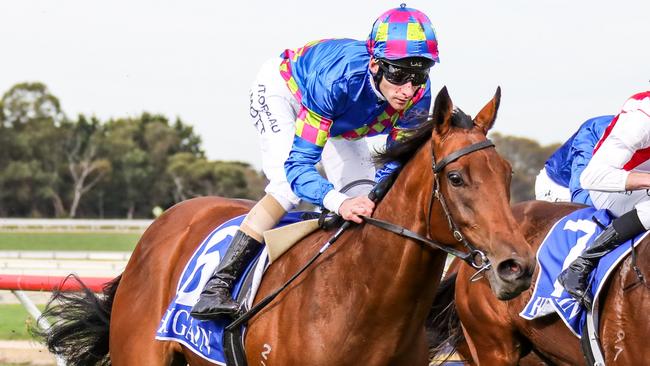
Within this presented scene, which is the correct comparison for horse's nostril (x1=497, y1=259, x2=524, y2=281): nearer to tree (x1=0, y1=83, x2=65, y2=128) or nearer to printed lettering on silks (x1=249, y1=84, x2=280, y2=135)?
printed lettering on silks (x1=249, y1=84, x2=280, y2=135)

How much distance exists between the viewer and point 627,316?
455cm

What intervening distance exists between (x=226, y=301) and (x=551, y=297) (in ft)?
5.99

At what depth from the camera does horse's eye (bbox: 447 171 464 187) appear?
323cm

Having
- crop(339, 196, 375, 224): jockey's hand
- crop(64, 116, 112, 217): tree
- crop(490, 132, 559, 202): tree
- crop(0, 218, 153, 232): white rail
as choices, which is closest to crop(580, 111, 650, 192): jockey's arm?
crop(339, 196, 375, 224): jockey's hand

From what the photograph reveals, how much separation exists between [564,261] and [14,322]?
6.82 m

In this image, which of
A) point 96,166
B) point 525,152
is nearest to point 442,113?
point 96,166

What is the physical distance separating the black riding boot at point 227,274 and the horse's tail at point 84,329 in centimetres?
133

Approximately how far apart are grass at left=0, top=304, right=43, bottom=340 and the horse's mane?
4.71 m

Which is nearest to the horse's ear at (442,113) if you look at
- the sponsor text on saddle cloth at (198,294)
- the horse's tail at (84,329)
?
the sponsor text on saddle cloth at (198,294)

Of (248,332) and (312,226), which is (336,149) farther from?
(248,332)

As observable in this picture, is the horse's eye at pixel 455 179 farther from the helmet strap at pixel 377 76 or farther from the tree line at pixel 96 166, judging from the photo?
the tree line at pixel 96 166

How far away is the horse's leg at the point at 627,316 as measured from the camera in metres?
4.46

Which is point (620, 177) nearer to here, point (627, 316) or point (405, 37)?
point (627, 316)

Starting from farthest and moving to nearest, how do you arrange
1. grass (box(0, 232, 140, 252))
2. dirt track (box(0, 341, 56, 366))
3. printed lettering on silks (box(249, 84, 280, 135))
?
grass (box(0, 232, 140, 252))
dirt track (box(0, 341, 56, 366))
printed lettering on silks (box(249, 84, 280, 135))
